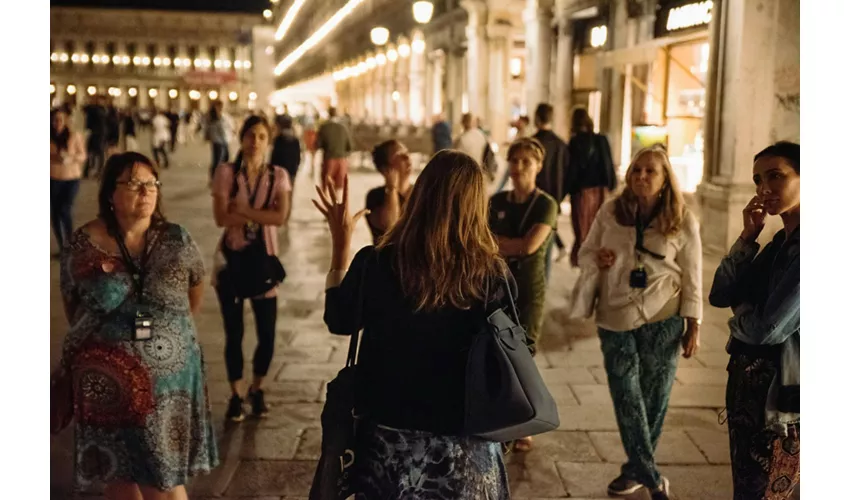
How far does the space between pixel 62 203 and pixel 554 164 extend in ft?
17.0

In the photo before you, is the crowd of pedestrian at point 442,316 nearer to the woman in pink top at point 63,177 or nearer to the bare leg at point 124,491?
the bare leg at point 124,491

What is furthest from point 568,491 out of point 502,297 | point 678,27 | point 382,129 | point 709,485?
point 382,129

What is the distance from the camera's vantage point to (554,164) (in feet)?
28.3

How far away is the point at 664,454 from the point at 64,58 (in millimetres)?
104562

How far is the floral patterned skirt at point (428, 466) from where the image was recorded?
2.73 metres

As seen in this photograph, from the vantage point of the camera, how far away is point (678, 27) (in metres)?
12.8

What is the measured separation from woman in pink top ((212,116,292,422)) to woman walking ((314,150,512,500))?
2.39m

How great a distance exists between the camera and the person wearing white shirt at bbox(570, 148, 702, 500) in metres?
4.10

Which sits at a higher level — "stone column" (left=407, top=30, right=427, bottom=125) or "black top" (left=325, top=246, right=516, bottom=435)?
"stone column" (left=407, top=30, right=427, bottom=125)

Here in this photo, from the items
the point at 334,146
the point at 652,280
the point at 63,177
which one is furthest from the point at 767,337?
the point at 334,146

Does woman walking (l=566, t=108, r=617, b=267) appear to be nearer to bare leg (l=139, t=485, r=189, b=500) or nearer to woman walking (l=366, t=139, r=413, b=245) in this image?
woman walking (l=366, t=139, r=413, b=245)

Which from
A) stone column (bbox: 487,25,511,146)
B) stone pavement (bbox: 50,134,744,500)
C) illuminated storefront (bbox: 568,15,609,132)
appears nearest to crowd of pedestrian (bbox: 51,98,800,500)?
stone pavement (bbox: 50,134,744,500)

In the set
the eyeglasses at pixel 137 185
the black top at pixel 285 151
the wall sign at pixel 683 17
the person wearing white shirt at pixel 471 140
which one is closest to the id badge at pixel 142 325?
the eyeglasses at pixel 137 185

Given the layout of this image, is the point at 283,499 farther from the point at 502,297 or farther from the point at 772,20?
the point at 772,20
